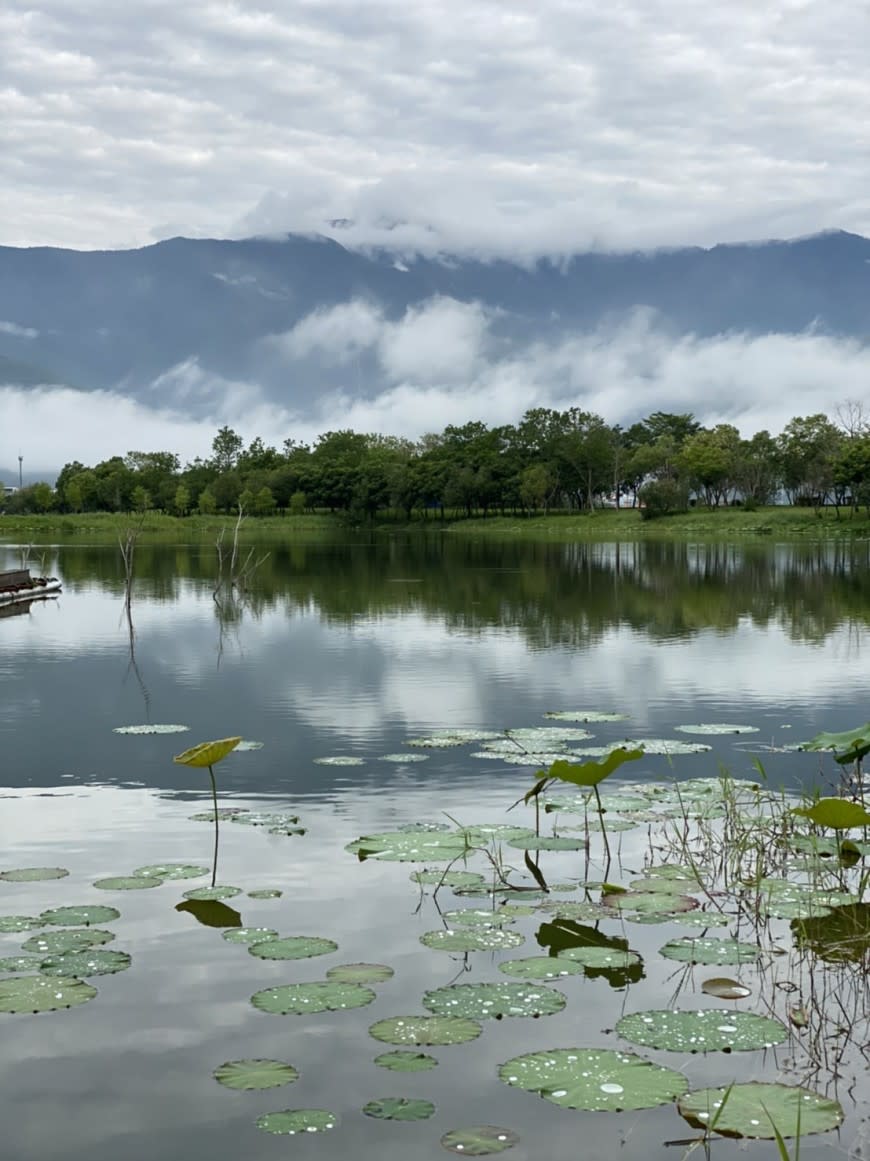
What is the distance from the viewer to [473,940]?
8.85 meters

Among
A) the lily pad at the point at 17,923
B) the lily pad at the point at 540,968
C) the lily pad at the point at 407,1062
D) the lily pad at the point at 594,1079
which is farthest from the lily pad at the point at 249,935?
the lily pad at the point at 594,1079

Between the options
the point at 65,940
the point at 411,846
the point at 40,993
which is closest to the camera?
Result: the point at 40,993

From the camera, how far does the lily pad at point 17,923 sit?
9000 millimetres

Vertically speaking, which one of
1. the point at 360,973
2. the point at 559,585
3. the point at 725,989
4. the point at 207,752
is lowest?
the point at 725,989

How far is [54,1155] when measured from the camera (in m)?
6.15

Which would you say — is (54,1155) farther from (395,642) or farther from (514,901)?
A: (395,642)

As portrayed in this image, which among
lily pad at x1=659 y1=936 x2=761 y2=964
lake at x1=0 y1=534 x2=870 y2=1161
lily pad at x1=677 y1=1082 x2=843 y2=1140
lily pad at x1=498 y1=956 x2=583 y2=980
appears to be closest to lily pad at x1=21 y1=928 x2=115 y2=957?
lake at x1=0 y1=534 x2=870 y2=1161

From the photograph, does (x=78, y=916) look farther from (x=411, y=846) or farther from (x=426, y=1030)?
(x=426, y=1030)

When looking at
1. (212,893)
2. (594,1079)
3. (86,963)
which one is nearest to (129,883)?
(212,893)

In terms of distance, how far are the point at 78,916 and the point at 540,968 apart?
3.44m

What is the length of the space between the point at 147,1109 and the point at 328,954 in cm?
226

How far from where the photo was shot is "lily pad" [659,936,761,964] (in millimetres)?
8461

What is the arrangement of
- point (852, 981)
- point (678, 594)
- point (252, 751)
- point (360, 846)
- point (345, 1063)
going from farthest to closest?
point (678, 594) → point (252, 751) → point (360, 846) → point (852, 981) → point (345, 1063)

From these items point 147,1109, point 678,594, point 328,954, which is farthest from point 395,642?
point 147,1109
